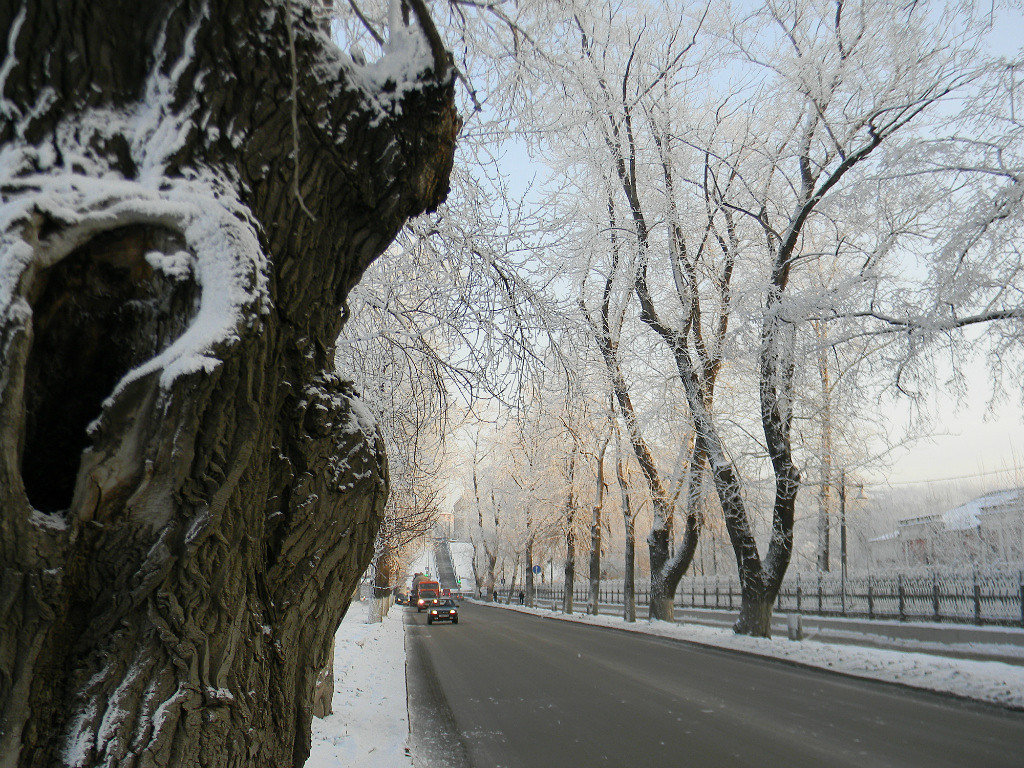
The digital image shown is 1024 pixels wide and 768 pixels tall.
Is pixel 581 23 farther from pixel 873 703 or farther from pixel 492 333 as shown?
pixel 873 703

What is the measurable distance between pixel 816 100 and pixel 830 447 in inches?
350

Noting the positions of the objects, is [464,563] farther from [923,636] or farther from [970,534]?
[923,636]

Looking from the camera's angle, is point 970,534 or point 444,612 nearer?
point 444,612

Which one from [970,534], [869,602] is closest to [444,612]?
[869,602]

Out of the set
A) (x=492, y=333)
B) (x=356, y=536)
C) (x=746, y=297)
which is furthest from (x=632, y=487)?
(x=356, y=536)

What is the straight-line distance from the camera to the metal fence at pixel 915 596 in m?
17.0

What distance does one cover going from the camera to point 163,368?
181 centimetres

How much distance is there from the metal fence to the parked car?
39.8 ft

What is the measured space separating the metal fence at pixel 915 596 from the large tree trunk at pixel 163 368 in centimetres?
1946

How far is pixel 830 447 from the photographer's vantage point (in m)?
18.3

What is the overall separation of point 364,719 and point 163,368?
6.51 metres

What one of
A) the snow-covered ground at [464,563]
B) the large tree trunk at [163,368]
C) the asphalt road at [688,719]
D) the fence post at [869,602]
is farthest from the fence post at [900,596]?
the snow-covered ground at [464,563]

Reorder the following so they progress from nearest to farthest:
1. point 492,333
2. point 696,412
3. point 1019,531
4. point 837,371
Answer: point 492,333 → point 837,371 → point 696,412 → point 1019,531

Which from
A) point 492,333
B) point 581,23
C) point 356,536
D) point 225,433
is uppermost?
point 581,23
